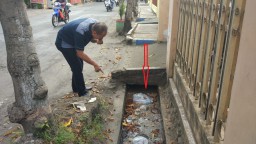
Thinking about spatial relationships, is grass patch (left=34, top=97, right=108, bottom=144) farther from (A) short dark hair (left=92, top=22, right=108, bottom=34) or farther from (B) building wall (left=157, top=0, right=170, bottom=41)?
(B) building wall (left=157, top=0, right=170, bottom=41)

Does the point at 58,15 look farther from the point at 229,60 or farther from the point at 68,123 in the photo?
the point at 229,60

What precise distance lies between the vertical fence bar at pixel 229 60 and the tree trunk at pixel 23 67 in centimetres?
206

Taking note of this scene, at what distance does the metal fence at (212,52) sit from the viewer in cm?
222

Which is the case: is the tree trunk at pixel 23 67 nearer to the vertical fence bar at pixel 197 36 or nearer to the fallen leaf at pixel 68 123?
the fallen leaf at pixel 68 123

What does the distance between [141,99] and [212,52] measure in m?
2.98

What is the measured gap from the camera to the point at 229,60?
223 cm

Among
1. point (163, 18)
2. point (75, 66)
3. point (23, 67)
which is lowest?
point (75, 66)

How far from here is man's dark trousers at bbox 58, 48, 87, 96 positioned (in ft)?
15.2

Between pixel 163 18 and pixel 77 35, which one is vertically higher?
pixel 77 35

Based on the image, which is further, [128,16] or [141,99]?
[128,16]

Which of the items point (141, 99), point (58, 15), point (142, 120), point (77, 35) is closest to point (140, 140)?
point (142, 120)

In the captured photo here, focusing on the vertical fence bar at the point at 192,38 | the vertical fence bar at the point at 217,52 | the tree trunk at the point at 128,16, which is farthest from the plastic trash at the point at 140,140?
the tree trunk at the point at 128,16

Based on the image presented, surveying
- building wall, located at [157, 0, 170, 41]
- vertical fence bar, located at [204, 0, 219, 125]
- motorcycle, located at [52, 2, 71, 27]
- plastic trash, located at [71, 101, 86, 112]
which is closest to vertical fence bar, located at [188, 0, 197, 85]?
vertical fence bar, located at [204, 0, 219, 125]

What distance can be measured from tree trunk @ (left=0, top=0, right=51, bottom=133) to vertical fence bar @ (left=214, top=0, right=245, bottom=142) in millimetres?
2059
